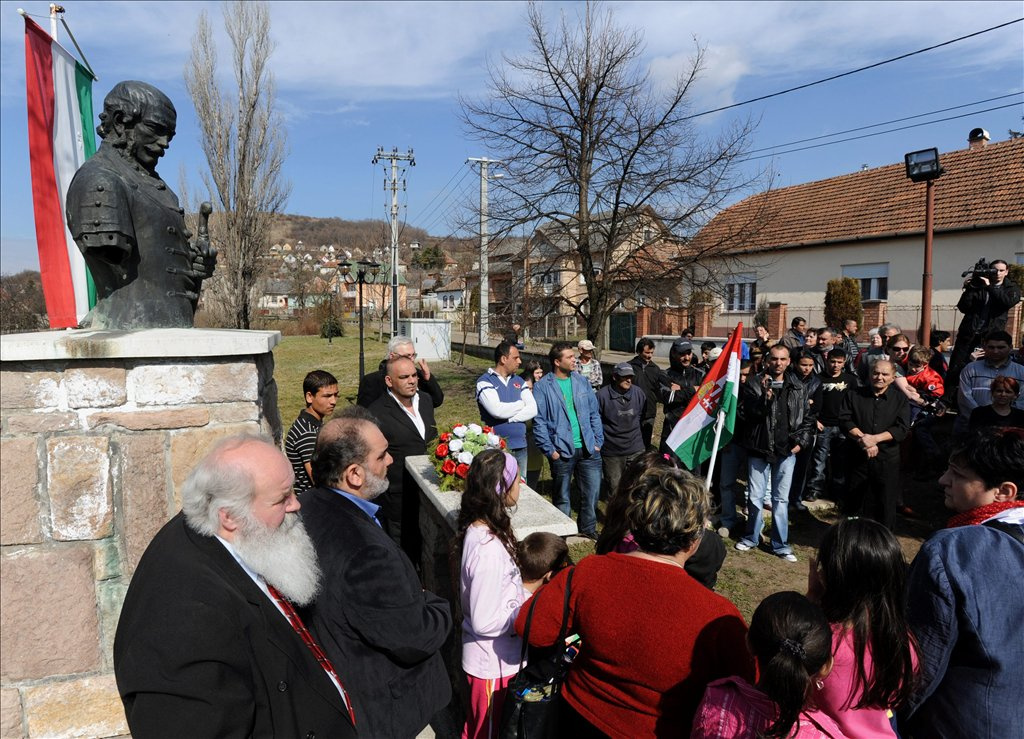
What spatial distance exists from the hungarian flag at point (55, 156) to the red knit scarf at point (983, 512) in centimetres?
480

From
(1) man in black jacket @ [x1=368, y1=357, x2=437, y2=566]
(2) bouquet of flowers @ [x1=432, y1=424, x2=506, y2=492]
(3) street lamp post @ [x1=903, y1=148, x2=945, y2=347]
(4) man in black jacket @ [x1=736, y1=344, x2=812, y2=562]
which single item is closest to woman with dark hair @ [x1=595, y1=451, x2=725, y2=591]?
(2) bouquet of flowers @ [x1=432, y1=424, x2=506, y2=492]

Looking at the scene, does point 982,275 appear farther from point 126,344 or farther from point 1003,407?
point 126,344

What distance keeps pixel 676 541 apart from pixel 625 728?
589mm

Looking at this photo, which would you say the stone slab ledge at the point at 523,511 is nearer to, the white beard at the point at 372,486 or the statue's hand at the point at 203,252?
the white beard at the point at 372,486

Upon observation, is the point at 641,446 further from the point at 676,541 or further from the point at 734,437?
the point at 676,541

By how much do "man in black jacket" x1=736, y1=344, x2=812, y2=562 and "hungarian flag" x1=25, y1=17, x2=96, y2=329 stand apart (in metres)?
5.29

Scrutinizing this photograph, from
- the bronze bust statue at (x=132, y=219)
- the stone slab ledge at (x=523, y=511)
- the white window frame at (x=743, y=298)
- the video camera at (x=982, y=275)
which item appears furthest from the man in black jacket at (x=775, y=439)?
the white window frame at (x=743, y=298)

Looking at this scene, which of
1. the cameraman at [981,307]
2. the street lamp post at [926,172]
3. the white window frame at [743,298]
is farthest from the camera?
the white window frame at [743,298]

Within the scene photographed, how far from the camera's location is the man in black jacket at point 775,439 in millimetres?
5578

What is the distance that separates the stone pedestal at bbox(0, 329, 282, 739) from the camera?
2.50 m

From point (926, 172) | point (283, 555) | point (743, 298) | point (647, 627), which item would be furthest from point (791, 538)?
point (743, 298)

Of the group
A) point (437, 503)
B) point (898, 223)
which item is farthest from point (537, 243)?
point (898, 223)

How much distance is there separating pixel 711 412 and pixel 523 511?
2.76m

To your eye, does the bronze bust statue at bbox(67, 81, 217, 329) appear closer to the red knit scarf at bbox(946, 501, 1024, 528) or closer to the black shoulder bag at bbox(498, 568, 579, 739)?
the black shoulder bag at bbox(498, 568, 579, 739)
